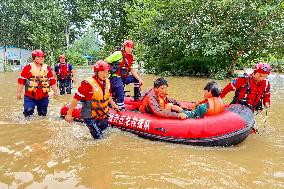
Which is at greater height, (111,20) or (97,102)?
(111,20)

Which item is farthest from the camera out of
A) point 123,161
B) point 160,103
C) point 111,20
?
point 111,20

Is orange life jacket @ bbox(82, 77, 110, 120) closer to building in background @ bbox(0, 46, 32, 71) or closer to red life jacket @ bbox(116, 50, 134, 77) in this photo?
red life jacket @ bbox(116, 50, 134, 77)

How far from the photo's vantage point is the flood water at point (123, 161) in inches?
172

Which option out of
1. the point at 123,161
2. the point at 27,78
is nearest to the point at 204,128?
the point at 123,161

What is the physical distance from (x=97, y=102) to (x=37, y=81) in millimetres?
2135

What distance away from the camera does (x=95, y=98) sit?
5.52 m

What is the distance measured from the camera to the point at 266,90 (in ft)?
21.5

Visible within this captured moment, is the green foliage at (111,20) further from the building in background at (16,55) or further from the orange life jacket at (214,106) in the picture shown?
the orange life jacket at (214,106)

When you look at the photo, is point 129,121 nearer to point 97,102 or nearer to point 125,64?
point 97,102

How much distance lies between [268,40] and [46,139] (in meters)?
16.0

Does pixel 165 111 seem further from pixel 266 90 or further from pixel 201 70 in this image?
pixel 201 70

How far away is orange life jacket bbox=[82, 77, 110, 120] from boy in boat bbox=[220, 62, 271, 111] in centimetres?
242

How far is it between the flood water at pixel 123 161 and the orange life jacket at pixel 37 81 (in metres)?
0.75

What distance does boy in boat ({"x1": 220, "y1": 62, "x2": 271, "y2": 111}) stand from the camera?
6.41m
